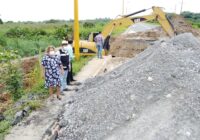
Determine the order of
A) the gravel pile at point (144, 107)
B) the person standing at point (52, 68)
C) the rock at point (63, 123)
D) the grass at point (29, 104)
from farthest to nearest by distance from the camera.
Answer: the person standing at point (52, 68)
the grass at point (29, 104)
the rock at point (63, 123)
the gravel pile at point (144, 107)

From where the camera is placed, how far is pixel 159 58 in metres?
10.5

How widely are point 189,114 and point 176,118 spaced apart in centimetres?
29

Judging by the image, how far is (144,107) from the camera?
794 centimetres

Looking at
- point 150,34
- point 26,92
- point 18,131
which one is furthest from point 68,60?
point 150,34

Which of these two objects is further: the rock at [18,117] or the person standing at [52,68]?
the person standing at [52,68]

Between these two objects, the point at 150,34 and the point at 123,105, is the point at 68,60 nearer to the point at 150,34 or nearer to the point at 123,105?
the point at 123,105

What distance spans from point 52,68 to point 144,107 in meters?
3.85

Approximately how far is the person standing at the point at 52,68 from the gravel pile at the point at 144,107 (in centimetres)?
129

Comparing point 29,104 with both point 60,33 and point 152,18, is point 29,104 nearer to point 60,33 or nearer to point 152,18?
point 152,18

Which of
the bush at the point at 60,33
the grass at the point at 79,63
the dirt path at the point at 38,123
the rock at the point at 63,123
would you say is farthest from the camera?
the bush at the point at 60,33

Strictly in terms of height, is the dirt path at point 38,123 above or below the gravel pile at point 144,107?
below

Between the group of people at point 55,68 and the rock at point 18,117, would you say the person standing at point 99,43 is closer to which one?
the group of people at point 55,68

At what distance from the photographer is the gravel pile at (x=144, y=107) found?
23.3 ft

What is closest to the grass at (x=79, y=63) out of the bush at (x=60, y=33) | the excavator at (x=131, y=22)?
the excavator at (x=131, y=22)
